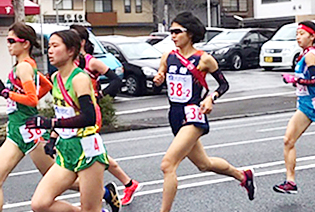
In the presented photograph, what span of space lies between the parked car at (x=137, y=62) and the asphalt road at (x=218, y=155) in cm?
182

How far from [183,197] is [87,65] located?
1.84 m

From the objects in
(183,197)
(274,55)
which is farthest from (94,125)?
(274,55)

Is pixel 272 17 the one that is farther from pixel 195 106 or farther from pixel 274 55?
pixel 195 106

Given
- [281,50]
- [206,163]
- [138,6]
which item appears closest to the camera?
[206,163]

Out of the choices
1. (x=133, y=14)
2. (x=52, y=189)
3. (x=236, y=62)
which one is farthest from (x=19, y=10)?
(x=133, y=14)

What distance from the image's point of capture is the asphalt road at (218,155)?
25.1ft

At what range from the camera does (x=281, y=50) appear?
88.8 ft

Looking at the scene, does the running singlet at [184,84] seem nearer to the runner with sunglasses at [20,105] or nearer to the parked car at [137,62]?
the runner with sunglasses at [20,105]

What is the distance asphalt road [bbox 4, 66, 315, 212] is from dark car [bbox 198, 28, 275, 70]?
849 cm

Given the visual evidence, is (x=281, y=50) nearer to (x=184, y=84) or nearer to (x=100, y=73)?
(x=100, y=73)

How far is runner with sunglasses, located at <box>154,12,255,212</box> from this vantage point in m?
6.54

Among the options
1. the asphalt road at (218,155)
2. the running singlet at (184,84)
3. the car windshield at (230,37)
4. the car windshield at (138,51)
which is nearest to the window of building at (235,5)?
the car windshield at (230,37)

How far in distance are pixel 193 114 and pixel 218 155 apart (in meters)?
4.23

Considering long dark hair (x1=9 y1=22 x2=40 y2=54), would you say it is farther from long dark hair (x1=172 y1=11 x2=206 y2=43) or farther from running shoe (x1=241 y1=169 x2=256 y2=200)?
running shoe (x1=241 y1=169 x2=256 y2=200)
